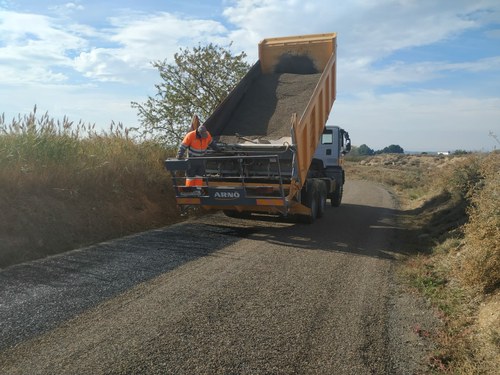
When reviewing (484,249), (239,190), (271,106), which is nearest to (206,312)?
(484,249)

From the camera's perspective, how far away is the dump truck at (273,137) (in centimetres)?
895

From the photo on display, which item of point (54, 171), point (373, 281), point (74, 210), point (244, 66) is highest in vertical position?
point (244, 66)

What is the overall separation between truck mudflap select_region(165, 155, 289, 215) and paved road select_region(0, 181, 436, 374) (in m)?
1.57

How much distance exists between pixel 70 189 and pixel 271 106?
4.86 meters

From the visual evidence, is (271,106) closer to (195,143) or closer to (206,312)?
(195,143)

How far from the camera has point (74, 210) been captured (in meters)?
8.37

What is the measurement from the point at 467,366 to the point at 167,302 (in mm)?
2749

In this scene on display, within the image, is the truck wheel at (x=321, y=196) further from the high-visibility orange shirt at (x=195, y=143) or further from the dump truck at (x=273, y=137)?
the high-visibility orange shirt at (x=195, y=143)

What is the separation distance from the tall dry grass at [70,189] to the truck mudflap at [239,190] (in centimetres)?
139

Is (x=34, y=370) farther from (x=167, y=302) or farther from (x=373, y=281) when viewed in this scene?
(x=373, y=281)

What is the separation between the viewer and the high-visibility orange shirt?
9.31m

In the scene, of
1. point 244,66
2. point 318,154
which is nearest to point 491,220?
point 318,154

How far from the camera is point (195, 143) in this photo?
933 centimetres

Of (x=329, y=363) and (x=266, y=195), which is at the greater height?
(x=266, y=195)
